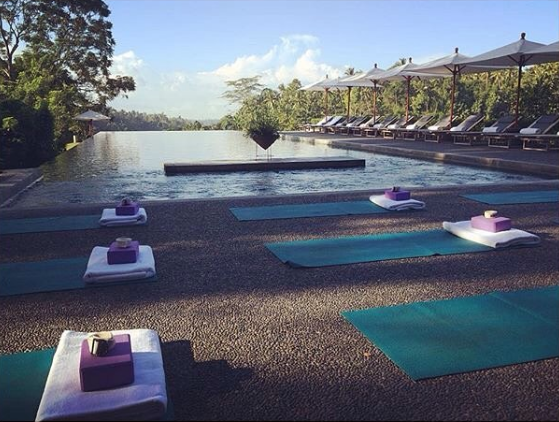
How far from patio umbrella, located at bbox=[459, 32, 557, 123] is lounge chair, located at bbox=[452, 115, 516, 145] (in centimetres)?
35

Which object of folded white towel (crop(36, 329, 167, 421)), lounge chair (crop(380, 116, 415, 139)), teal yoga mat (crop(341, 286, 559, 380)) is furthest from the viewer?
lounge chair (crop(380, 116, 415, 139))

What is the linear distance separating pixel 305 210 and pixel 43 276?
2.61 metres

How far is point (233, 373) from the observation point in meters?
1.90

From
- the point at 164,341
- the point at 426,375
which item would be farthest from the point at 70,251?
the point at 426,375

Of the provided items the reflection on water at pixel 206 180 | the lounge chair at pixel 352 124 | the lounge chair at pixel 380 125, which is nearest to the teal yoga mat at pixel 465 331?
the reflection on water at pixel 206 180

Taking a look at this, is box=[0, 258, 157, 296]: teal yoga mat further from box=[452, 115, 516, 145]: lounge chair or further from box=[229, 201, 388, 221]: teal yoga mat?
box=[452, 115, 516, 145]: lounge chair

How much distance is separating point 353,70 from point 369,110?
3940mm

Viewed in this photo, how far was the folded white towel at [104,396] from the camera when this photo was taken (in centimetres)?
156

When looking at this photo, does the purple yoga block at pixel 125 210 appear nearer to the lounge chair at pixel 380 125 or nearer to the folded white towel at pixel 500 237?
the folded white towel at pixel 500 237

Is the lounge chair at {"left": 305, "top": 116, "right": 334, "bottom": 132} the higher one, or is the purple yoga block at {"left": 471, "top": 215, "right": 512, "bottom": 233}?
the lounge chair at {"left": 305, "top": 116, "right": 334, "bottom": 132}

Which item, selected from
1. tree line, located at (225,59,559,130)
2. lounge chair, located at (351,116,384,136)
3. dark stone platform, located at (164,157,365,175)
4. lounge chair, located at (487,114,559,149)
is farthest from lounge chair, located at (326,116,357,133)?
dark stone platform, located at (164,157,365,175)

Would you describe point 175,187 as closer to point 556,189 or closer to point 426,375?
A: point 556,189

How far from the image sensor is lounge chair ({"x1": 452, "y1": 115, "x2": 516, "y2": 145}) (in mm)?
11320

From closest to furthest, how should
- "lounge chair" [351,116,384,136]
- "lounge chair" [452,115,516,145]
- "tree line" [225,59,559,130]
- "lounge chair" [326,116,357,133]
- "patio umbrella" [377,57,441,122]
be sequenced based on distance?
"lounge chair" [452,115,516,145] → "tree line" [225,59,559,130] → "patio umbrella" [377,57,441,122] → "lounge chair" [351,116,384,136] → "lounge chair" [326,116,357,133]
